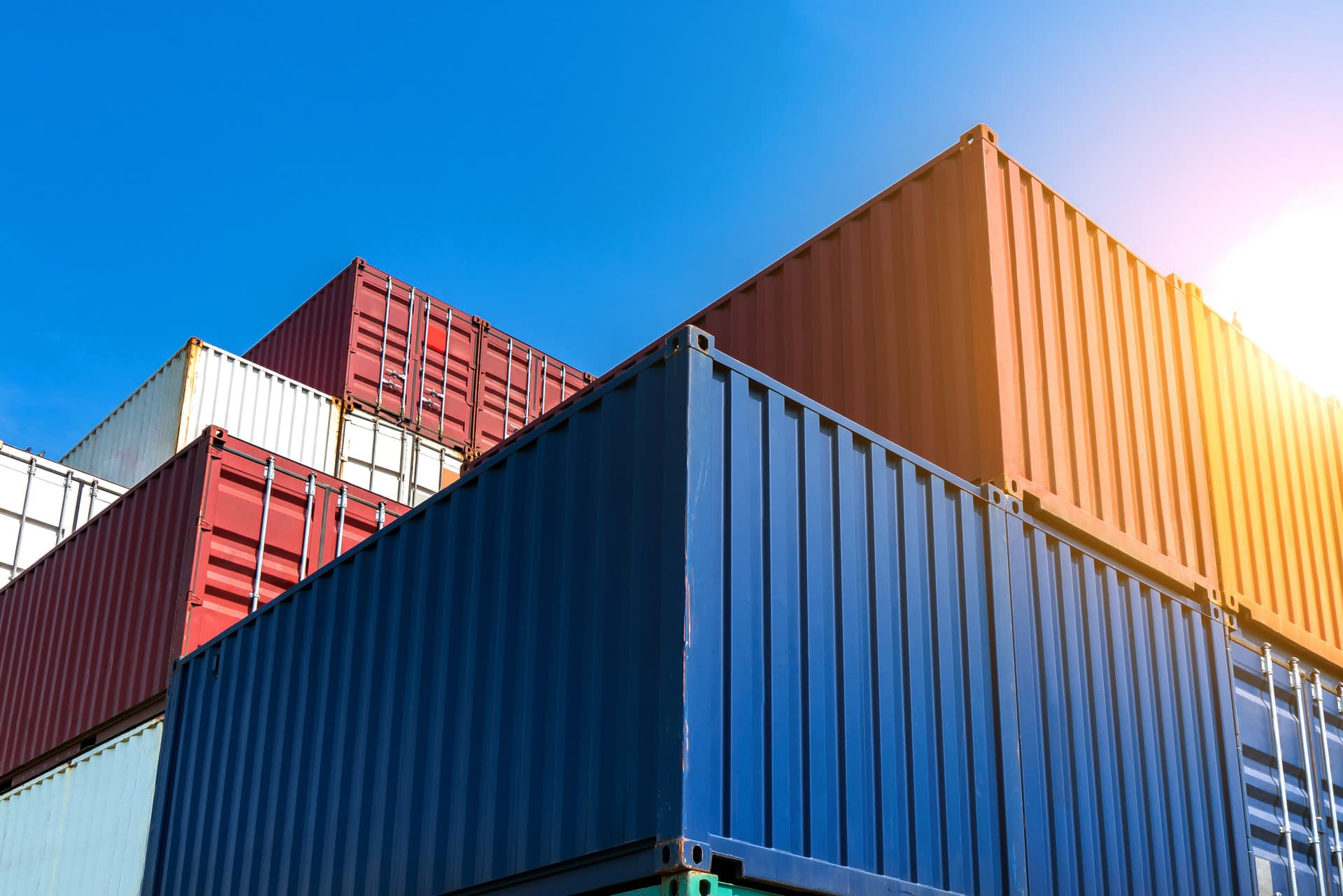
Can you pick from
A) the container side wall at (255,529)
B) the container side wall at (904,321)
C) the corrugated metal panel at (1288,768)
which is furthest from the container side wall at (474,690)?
the corrugated metal panel at (1288,768)

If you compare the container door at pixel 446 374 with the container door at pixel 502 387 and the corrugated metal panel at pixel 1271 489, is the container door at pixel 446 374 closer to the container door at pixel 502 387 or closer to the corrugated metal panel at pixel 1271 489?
the container door at pixel 502 387

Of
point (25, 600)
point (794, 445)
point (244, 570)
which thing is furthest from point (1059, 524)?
point (25, 600)

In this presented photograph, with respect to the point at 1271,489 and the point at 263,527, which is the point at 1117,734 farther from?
Answer: the point at 263,527

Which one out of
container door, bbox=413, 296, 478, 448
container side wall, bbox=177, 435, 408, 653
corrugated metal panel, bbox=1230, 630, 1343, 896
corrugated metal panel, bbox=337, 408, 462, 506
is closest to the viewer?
corrugated metal panel, bbox=1230, 630, 1343, 896

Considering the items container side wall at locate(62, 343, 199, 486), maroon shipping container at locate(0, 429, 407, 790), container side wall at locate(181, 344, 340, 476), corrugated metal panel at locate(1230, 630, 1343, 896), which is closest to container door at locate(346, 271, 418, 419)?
container side wall at locate(181, 344, 340, 476)

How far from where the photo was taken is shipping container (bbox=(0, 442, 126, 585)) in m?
14.9

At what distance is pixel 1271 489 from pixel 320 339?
560 inches

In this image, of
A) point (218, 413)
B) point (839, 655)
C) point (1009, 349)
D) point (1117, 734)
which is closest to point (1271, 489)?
point (1009, 349)

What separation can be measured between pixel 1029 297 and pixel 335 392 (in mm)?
12963

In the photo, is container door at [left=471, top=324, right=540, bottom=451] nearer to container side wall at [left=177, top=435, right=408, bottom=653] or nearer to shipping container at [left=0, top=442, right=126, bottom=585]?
shipping container at [left=0, top=442, right=126, bottom=585]

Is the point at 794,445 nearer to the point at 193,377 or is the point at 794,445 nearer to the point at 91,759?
the point at 91,759

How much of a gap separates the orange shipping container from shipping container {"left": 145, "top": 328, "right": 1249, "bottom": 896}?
40 cm

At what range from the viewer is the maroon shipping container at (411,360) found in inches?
762

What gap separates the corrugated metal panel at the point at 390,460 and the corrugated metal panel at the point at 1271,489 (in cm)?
1114
